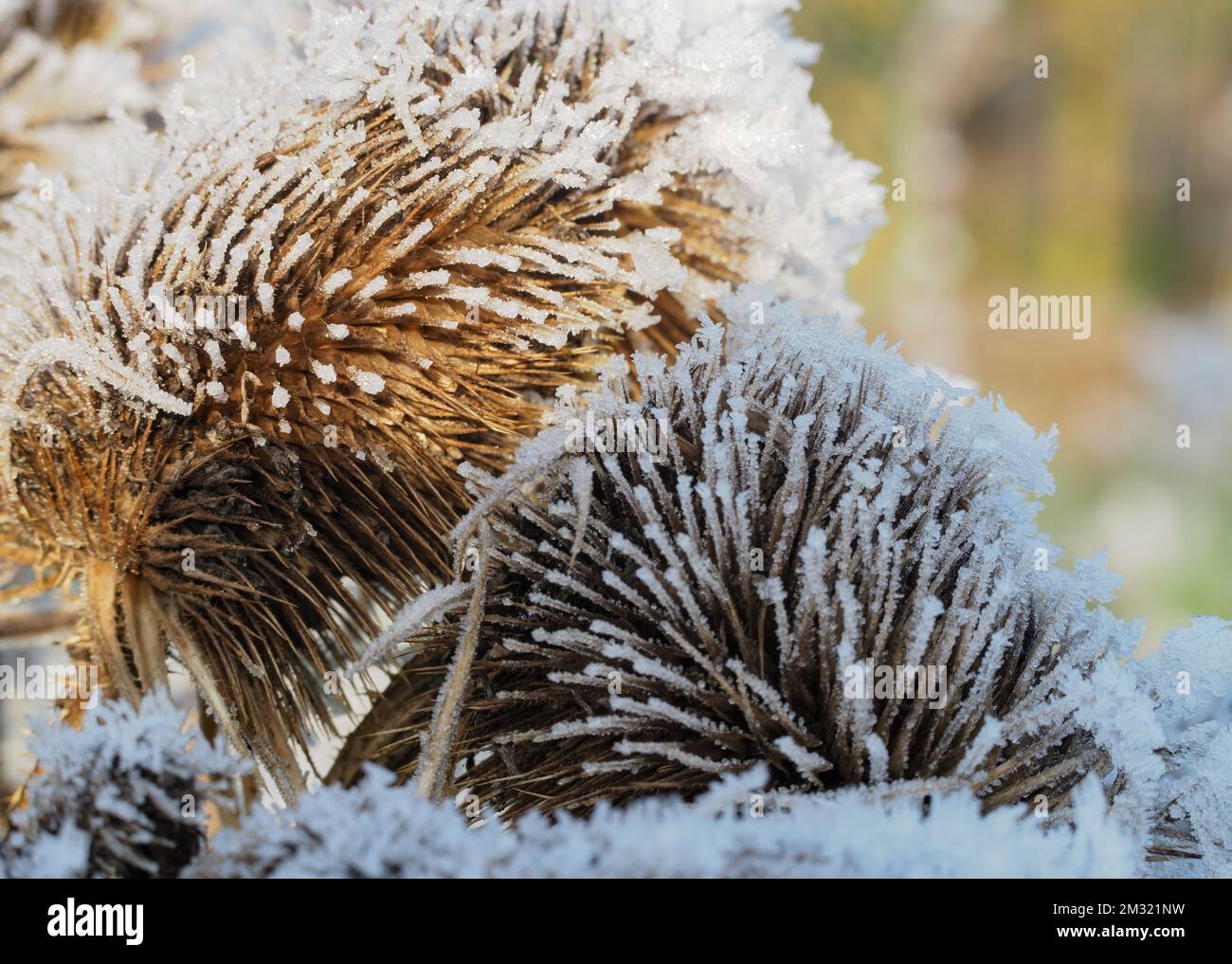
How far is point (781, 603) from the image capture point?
355 millimetres

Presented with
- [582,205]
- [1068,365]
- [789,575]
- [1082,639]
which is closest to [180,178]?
[582,205]

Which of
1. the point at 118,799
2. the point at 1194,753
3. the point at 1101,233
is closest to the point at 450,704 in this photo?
the point at 118,799

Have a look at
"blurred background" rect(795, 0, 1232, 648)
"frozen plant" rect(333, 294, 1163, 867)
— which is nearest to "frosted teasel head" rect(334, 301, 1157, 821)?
"frozen plant" rect(333, 294, 1163, 867)

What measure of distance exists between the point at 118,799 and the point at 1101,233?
3193 millimetres

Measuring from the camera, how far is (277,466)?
1.46ft

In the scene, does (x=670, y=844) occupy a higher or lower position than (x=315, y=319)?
lower

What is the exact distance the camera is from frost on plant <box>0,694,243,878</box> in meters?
0.32

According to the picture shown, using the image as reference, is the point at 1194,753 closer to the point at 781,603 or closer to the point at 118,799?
the point at 781,603

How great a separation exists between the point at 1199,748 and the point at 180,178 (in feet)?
1.60

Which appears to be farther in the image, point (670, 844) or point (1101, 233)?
point (1101, 233)

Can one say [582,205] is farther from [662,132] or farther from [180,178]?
[180,178]

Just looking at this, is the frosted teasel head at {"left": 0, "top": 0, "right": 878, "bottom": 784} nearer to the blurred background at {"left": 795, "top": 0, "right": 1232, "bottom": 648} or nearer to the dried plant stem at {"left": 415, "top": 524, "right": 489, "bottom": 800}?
the dried plant stem at {"left": 415, "top": 524, "right": 489, "bottom": 800}

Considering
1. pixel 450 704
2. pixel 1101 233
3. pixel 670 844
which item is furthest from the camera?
pixel 1101 233
